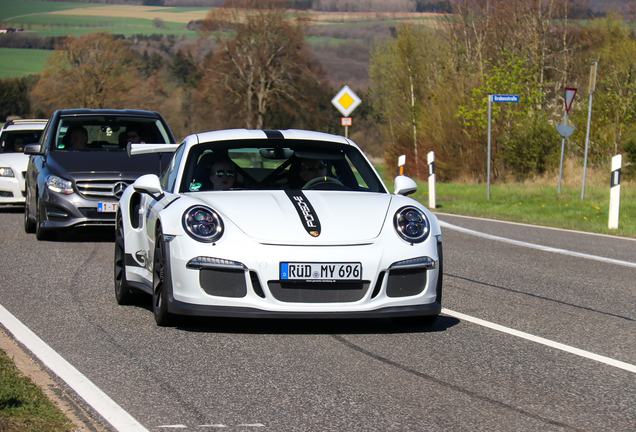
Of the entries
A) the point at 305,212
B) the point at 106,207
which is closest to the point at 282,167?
the point at 305,212

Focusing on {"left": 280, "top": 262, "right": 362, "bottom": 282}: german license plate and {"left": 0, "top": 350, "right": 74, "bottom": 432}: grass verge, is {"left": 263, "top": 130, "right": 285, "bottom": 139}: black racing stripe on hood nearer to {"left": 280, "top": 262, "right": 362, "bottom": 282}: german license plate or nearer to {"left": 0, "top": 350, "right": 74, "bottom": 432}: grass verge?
{"left": 280, "top": 262, "right": 362, "bottom": 282}: german license plate

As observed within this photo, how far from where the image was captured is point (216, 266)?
5.68 m

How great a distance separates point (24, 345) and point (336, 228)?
2.04 meters

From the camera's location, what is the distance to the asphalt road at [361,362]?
417cm

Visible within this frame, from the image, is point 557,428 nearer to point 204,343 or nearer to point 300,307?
point 300,307

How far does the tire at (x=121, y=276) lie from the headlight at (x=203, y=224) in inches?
57.3

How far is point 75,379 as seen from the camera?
187 inches

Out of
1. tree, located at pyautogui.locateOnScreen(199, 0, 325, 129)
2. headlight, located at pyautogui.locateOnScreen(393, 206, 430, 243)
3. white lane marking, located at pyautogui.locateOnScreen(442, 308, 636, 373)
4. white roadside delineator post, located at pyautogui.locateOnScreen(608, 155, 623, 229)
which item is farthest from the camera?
tree, located at pyautogui.locateOnScreen(199, 0, 325, 129)

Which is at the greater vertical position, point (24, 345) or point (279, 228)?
point (279, 228)

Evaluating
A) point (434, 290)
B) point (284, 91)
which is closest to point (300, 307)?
point (434, 290)

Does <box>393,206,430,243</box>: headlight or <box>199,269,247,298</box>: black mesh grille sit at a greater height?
<box>393,206,430,243</box>: headlight

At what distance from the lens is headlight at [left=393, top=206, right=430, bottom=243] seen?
234 inches

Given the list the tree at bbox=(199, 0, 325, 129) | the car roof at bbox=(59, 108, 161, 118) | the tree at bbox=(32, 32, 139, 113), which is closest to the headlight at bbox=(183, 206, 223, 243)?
the car roof at bbox=(59, 108, 161, 118)

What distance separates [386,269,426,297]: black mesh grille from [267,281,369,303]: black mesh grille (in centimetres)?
19
